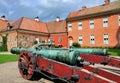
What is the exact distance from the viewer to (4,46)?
1828 inches

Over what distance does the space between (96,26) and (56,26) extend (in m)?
12.7

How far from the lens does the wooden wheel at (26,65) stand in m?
7.49

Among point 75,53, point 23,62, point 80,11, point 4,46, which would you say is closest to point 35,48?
point 23,62

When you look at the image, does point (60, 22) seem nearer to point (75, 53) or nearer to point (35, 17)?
point (35, 17)

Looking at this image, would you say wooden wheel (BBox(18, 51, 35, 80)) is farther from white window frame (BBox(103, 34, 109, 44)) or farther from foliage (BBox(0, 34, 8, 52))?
foliage (BBox(0, 34, 8, 52))

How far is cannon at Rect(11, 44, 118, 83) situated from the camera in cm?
525

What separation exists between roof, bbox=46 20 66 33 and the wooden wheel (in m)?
38.5

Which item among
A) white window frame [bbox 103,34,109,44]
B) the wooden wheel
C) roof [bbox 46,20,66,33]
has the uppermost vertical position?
roof [bbox 46,20,66,33]

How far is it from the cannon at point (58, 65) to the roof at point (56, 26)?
1526 inches

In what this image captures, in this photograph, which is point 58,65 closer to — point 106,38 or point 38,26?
point 106,38

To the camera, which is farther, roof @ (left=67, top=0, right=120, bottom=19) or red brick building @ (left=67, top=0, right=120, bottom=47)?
roof @ (left=67, top=0, right=120, bottom=19)

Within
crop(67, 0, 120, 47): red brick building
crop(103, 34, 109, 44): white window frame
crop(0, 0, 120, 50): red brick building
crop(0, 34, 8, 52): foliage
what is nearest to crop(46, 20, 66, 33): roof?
crop(0, 0, 120, 50): red brick building

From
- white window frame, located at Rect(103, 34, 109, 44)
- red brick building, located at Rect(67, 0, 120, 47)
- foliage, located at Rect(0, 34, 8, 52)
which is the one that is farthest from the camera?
foliage, located at Rect(0, 34, 8, 52)

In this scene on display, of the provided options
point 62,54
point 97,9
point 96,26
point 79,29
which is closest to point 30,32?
point 79,29
